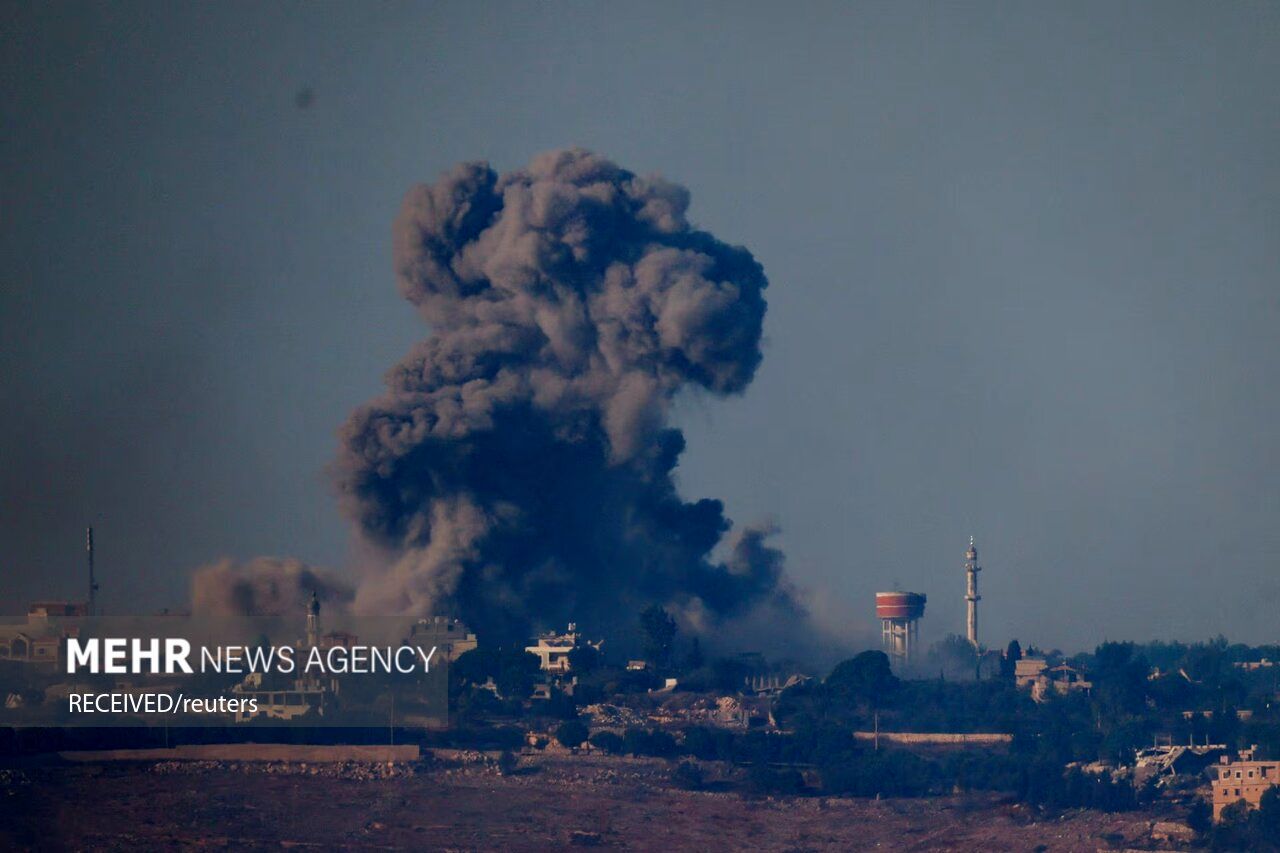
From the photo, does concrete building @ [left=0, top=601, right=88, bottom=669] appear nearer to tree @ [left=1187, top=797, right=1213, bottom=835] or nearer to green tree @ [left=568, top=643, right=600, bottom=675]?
green tree @ [left=568, top=643, right=600, bottom=675]

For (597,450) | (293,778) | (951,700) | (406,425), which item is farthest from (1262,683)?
(293,778)

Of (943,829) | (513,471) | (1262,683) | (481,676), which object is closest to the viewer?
(943,829)

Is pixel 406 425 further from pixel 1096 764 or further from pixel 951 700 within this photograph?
pixel 1096 764

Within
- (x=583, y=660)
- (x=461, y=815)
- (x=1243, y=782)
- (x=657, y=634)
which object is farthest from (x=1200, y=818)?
(x=583, y=660)

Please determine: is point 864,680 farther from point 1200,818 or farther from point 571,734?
point 1200,818

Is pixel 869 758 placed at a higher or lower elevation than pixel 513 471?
lower

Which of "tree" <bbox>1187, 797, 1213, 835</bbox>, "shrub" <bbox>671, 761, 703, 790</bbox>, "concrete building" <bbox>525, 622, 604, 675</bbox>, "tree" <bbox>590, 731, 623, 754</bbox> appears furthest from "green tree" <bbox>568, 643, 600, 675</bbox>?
"tree" <bbox>1187, 797, 1213, 835</bbox>
